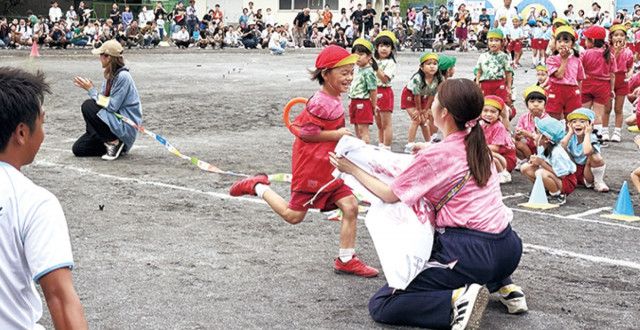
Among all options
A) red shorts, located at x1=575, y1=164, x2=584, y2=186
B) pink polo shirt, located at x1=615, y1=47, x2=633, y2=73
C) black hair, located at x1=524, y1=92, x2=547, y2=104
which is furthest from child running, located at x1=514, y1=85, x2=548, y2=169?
pink polo shirt, located at x1=615, y1=47, x2=633, y2=73

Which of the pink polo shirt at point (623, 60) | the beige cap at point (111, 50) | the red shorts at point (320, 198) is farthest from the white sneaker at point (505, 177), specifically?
the beige cap at point (111, 50)

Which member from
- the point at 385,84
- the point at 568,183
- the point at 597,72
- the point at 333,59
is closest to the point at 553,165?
the point at 568,183

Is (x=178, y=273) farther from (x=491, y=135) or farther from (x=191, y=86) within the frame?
(x=191, y=86)

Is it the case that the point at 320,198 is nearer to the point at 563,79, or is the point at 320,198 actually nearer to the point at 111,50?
the point at 111,50

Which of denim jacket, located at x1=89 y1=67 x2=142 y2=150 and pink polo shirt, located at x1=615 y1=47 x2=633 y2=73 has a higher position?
pink polo shirt, located at x1=615 y1=47 x2=633 y2=73

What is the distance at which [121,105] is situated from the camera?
37.0 ft

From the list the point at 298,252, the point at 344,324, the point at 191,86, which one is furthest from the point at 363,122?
the point at 191,86

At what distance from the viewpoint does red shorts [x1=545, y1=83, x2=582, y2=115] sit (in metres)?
11.9

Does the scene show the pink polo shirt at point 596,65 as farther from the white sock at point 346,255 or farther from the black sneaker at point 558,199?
the white sock at point 346,255

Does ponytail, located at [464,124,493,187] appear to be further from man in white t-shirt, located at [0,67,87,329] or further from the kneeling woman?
the kneeling woman

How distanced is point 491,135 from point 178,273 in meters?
4.87

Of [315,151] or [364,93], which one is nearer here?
[315,151]

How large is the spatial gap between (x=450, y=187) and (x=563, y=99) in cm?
724

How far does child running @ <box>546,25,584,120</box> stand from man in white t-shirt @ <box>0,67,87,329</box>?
9967 millimetres
